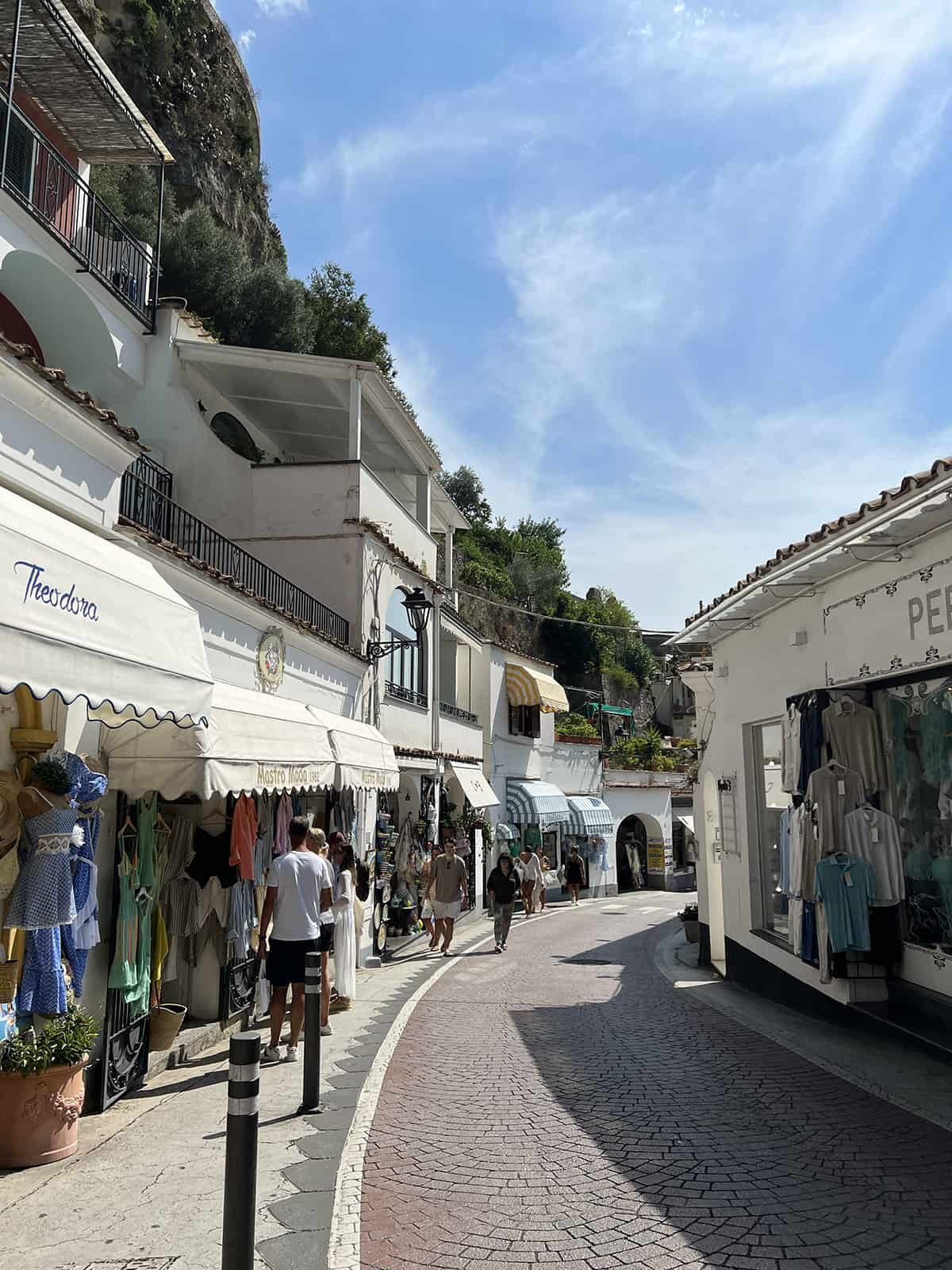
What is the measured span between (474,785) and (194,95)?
29811 mm

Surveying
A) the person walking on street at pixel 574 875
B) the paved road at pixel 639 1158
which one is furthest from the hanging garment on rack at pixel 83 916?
the person walking on street at pixel 574 875

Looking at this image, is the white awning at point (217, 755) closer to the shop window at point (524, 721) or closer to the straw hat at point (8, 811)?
the straw hat at point (8, 811)

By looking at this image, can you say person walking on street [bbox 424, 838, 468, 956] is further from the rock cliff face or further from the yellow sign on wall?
the rock cliff face

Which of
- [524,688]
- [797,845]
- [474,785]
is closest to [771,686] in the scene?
[797,845]

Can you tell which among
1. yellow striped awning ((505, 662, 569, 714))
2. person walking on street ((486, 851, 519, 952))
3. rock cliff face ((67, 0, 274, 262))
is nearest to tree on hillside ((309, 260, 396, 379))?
rock cliff face ((67, 0, 274, 262))

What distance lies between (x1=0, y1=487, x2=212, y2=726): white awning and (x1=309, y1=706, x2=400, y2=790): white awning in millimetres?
3959

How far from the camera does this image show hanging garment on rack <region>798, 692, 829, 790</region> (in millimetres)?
8891

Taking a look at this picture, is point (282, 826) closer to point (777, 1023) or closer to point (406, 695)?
point (777, 1023)

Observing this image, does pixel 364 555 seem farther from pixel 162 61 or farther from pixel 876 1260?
pixel 162 61

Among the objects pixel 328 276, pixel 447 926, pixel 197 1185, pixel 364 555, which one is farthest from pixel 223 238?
pixel 197 1185

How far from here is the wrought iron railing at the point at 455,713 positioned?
2107 cm

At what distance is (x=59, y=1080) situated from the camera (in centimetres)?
521

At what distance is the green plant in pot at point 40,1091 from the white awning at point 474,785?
50.1 ft

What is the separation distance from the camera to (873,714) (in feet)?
28.5
